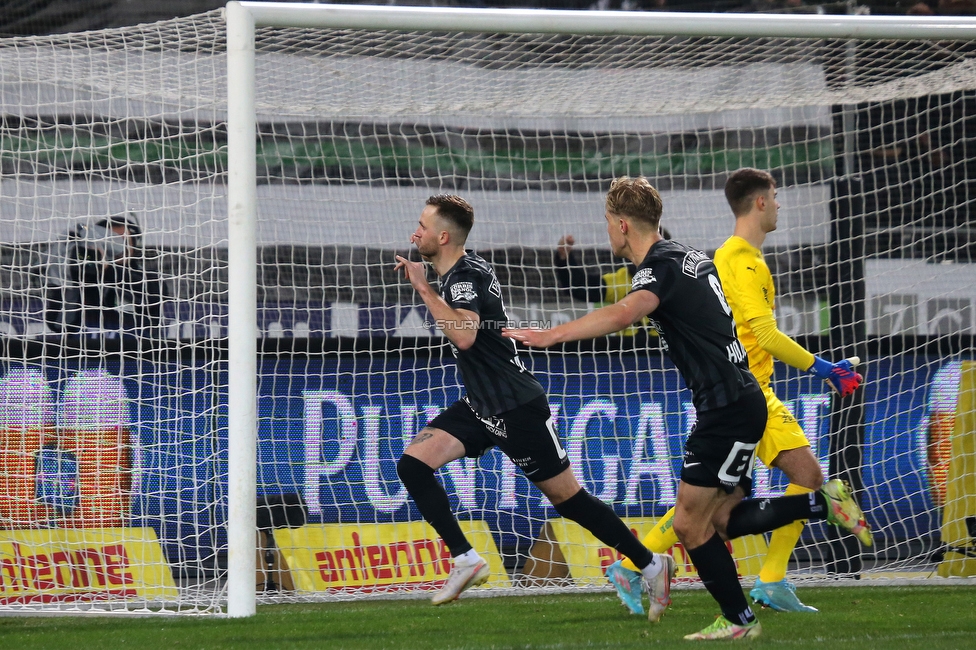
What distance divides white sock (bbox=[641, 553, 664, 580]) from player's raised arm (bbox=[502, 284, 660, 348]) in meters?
1.29

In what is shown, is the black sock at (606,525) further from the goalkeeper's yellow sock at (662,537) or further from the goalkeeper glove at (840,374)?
the goalkeeper glove at (840,374)

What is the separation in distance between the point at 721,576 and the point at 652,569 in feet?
2.16

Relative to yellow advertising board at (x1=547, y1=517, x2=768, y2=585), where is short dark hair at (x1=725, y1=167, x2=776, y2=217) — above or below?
above

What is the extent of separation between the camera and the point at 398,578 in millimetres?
5668

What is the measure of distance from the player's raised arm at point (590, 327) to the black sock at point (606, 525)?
1102 mm

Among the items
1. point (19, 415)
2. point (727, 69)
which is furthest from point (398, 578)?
point (727, 69)

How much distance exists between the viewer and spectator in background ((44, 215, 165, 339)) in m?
5.64

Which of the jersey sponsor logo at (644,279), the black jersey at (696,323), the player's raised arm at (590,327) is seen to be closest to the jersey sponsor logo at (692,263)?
the black jersey at (696,323)

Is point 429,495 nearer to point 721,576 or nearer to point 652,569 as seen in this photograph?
point 652,569

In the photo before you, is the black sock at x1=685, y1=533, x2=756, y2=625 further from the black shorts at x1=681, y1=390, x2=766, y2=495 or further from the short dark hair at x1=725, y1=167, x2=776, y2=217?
the short dark hair at x1=725, y1=167, x2=776, y2=217

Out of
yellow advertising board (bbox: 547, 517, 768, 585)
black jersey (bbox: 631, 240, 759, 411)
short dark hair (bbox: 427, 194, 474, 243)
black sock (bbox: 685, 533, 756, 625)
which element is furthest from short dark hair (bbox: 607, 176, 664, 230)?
yellow advertising board (bbox: 547, 517, 768, 585)

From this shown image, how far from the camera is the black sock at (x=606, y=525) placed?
13.6 feet

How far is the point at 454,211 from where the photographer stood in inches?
169

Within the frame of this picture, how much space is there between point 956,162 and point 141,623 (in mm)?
5741
